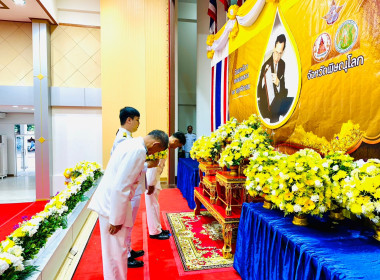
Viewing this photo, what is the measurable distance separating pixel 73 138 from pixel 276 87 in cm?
570

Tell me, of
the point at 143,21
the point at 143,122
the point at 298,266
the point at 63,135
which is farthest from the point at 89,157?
the point at 298,266

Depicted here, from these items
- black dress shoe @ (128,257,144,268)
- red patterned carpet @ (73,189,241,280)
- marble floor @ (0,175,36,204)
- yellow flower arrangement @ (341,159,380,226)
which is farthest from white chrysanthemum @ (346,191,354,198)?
marble floor @ (0,175,36,204)

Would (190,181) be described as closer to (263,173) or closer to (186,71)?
(263,173)

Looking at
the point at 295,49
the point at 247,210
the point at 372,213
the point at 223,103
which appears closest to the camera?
the point at 372,213

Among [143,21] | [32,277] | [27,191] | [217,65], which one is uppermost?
[143,21]

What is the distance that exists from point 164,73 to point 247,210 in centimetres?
543

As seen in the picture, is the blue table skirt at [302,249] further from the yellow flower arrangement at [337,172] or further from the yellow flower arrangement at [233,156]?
the yellow flower arrangement at [233,156]

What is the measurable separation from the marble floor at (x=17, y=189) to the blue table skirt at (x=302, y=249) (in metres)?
6.10

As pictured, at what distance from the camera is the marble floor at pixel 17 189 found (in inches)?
241

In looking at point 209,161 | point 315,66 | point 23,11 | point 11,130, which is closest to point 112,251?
point 209,161

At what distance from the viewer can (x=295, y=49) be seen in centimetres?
266

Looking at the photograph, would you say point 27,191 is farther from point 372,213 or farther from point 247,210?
point 372,213

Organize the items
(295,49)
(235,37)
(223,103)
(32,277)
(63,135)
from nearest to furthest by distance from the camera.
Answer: (32,277)
(295,49)
(235,37)
(223,103)
(63,135)

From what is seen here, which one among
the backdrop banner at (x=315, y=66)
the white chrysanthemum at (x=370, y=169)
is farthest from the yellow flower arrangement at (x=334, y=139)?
the white chrysanthemum at (x=370, y=169)
